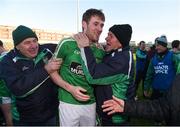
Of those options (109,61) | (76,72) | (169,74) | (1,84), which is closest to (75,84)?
(76,72)

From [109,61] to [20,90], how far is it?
1.11 meters

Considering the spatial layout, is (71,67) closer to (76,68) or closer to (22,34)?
(76,68)

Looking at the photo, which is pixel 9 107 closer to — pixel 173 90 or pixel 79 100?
pixel 79 100

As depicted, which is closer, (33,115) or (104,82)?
(104,82)

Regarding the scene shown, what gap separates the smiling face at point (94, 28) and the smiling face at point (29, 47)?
711mm

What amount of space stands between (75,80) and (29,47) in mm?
765

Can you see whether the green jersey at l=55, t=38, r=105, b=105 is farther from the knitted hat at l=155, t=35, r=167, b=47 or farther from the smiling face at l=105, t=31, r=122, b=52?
the knitted hat at l=155, t=35, r=167, b=47

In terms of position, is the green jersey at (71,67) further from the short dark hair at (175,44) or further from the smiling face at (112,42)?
the short dark hair at (175,44)

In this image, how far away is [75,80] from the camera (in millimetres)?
4188

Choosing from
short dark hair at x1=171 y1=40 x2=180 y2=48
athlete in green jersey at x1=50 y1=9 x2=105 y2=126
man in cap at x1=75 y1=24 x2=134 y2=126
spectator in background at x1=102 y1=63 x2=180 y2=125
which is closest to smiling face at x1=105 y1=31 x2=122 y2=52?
man in cap at x1=75 y1=24 x2=134 y2=126

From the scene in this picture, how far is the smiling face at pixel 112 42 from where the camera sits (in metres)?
4.36

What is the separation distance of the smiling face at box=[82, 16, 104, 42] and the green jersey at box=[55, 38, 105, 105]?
0.13m

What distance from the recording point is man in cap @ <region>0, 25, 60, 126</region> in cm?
426

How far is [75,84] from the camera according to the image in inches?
165
